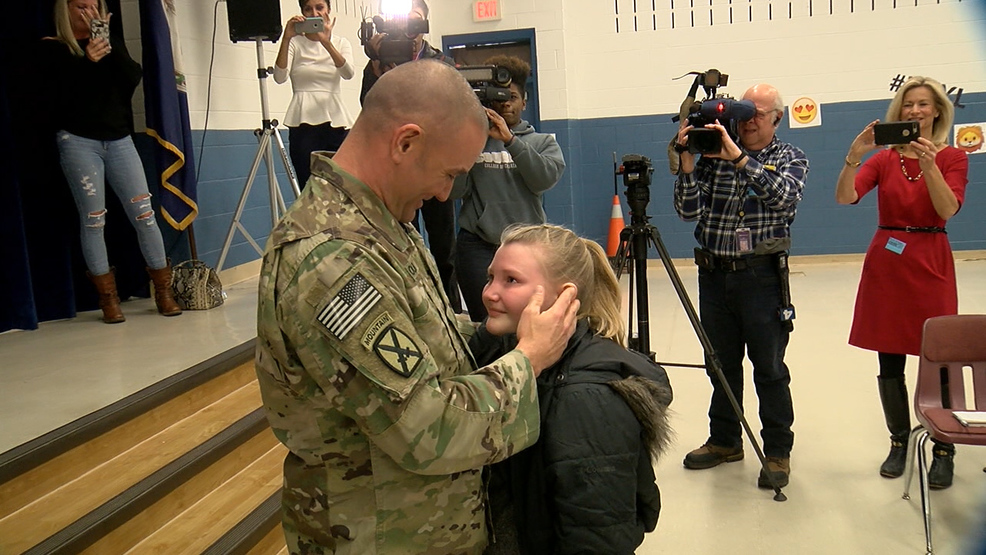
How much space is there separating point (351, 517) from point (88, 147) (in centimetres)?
324

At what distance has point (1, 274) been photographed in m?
3.66

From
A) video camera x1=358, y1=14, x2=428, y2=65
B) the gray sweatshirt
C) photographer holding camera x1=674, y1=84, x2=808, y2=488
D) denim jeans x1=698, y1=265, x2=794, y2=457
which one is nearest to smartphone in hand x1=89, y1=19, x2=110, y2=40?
video camera x1=358, y1=14, x2=428, y2=65

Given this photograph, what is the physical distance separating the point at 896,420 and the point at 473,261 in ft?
5.79

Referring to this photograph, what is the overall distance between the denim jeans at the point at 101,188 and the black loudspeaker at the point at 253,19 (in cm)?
103

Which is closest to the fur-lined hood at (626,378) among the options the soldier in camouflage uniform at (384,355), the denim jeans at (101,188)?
the soldier in camouflage uniform at (384,355)

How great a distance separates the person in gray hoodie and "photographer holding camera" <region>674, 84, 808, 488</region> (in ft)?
Result: 1.79

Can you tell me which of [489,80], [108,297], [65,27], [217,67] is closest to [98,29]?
[65,27]

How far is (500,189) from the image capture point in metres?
3.08

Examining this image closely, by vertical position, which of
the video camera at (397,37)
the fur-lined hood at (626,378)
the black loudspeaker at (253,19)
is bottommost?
the fur-lined hood at (626,378)

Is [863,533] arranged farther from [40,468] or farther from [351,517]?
[40,468]

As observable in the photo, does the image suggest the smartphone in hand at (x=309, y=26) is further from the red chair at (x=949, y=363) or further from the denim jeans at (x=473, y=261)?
the red chair at (x=949, y=363)

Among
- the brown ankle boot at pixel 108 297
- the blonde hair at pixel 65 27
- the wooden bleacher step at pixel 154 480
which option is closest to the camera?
the wooden bleacher step at pixel 154 480

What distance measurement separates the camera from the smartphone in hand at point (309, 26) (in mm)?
4160

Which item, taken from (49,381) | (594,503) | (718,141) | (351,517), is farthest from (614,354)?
(49,381)
